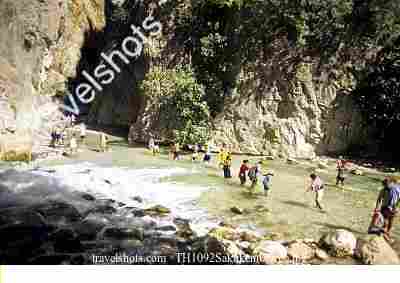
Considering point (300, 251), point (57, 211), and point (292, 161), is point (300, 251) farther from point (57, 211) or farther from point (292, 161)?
point (292, 161)

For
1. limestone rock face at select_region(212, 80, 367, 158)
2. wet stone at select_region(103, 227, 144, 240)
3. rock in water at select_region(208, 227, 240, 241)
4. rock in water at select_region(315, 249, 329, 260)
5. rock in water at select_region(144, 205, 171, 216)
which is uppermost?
limestone rock face at select_region(212, 80, 367, 158)

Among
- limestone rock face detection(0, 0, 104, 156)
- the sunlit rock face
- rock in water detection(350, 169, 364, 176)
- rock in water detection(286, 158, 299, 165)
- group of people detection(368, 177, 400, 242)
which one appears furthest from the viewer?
rock in water detection(286, 158, 299, 165)

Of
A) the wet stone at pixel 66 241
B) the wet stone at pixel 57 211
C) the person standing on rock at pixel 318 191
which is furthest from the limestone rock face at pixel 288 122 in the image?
the wet stone at pixel 66 241

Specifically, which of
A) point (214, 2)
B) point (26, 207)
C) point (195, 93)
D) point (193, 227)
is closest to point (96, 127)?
point (195, 93)

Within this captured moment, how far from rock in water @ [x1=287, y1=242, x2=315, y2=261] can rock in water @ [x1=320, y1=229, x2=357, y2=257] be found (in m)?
0.30

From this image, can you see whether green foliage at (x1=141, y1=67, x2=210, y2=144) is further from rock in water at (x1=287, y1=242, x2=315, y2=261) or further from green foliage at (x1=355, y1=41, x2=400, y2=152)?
rock in water at (x1=287, y1=242, x2=315, y2=261)

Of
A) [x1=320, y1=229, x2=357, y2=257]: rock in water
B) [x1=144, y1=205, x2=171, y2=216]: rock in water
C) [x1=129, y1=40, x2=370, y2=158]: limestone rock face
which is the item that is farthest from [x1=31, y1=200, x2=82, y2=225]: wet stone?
[x1=129, y1=40, x2=370, y2=158]: limestone rock face

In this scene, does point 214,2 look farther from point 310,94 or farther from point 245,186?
point 245,186

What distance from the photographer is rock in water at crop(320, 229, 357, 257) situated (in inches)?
225

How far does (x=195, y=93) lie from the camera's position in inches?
583

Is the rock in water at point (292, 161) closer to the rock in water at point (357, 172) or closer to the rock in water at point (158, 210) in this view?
the rock in water at point (357, 172)

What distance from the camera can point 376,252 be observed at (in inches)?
218

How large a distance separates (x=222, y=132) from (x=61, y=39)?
39.6 feet

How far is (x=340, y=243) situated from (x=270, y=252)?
107 cm
